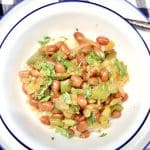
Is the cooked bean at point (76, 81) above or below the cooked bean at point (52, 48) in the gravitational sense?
below

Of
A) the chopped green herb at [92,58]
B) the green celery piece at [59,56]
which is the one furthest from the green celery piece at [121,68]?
the green celery piece at [59,56]

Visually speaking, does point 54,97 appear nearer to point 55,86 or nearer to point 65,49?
point 55,86

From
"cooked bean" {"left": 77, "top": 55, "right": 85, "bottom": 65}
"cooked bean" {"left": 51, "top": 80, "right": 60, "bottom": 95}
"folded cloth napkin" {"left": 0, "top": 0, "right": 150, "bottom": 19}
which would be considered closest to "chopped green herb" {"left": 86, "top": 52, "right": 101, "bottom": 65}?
"cooked bean" {"left": 77, "top": 55, "right": 85, "bottom": 65}

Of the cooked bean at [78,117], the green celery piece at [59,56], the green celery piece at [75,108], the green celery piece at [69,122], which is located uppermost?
the green celery piece at [59,56]

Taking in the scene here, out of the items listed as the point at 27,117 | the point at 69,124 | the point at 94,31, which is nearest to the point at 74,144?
the point at 69,124

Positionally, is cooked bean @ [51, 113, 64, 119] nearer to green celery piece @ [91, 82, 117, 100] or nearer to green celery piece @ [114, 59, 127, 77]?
green celery piece @ [91, 82, 117, 100]

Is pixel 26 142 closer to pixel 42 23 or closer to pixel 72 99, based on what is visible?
pixel 72 99

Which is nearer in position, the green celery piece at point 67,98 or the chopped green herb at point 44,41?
the green celery piece at point 67,98

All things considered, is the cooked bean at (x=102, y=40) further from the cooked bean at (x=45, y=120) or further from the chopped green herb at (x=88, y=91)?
the cooked bean at (x=45, y=120)

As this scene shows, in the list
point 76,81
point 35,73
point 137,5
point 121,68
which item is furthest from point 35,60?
point 137,5
